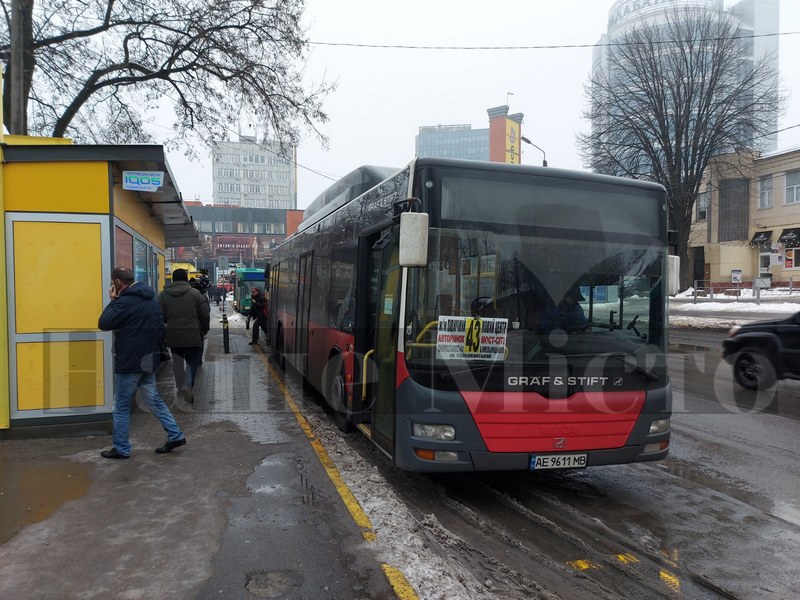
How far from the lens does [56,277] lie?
6.71m

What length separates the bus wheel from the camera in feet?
22.8

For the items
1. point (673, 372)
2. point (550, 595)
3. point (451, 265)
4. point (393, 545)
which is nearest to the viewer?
point (550, 595)

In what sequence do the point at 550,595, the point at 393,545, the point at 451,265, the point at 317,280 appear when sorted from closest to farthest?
the point at 550,595
the point at 393,545
the point at 451,265
the point at 317,280

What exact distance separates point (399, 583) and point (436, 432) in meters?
1.33

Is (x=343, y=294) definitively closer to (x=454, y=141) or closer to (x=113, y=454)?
(x=113, y=454)

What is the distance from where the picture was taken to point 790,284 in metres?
34.7

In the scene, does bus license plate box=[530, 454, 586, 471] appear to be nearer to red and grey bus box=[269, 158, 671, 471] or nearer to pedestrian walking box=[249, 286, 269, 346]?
red and grey bus box=[269, 158, 671, 471]

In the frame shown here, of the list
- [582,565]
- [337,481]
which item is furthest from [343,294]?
[582,565]

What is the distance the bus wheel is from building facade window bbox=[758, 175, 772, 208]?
4267cm

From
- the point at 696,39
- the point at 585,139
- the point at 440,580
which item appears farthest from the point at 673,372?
the point at 696,39

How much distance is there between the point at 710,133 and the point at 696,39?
17.5ft

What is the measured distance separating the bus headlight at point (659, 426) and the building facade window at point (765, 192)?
4274 centimetres

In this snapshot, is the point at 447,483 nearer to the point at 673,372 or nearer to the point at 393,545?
the point at 393,545

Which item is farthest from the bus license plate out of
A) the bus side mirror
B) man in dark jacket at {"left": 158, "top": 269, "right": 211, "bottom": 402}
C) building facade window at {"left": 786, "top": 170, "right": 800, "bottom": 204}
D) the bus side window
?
building facade window at {"left": 786, "top": 170, "right": 800, "bottom": 204}
